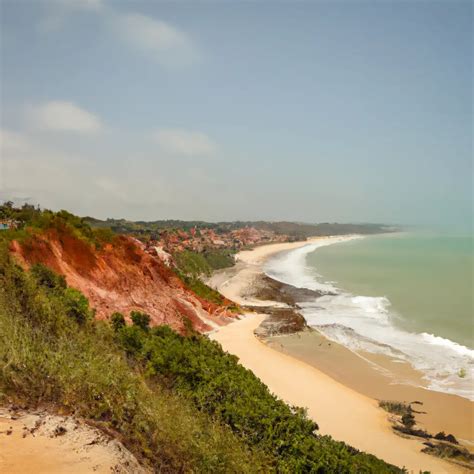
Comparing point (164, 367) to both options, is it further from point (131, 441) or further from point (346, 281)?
point (346, 281)

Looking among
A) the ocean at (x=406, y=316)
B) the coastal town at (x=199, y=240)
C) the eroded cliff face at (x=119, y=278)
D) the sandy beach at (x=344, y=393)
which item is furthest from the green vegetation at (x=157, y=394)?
the coastal town at (x=199, y=240)

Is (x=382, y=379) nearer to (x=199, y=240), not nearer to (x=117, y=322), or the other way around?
(x=117, y=322)

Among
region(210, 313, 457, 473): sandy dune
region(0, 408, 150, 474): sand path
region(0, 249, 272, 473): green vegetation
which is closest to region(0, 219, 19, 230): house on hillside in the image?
region(210, 313, 457, 473): sandy dune

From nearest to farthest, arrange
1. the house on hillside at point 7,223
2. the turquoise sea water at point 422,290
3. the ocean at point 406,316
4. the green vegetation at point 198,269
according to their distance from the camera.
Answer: the ocean at point 406,316
the house on hillside at point 7,223
the turquoise sea water at point 422,290
the green vegetation at point 198,269

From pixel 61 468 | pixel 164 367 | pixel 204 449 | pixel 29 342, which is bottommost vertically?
pixel 164 367

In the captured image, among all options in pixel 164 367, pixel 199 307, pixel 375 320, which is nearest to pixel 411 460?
pixel 164 367

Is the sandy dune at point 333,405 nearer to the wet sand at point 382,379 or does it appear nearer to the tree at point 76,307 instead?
the wet sand at point 382,379
